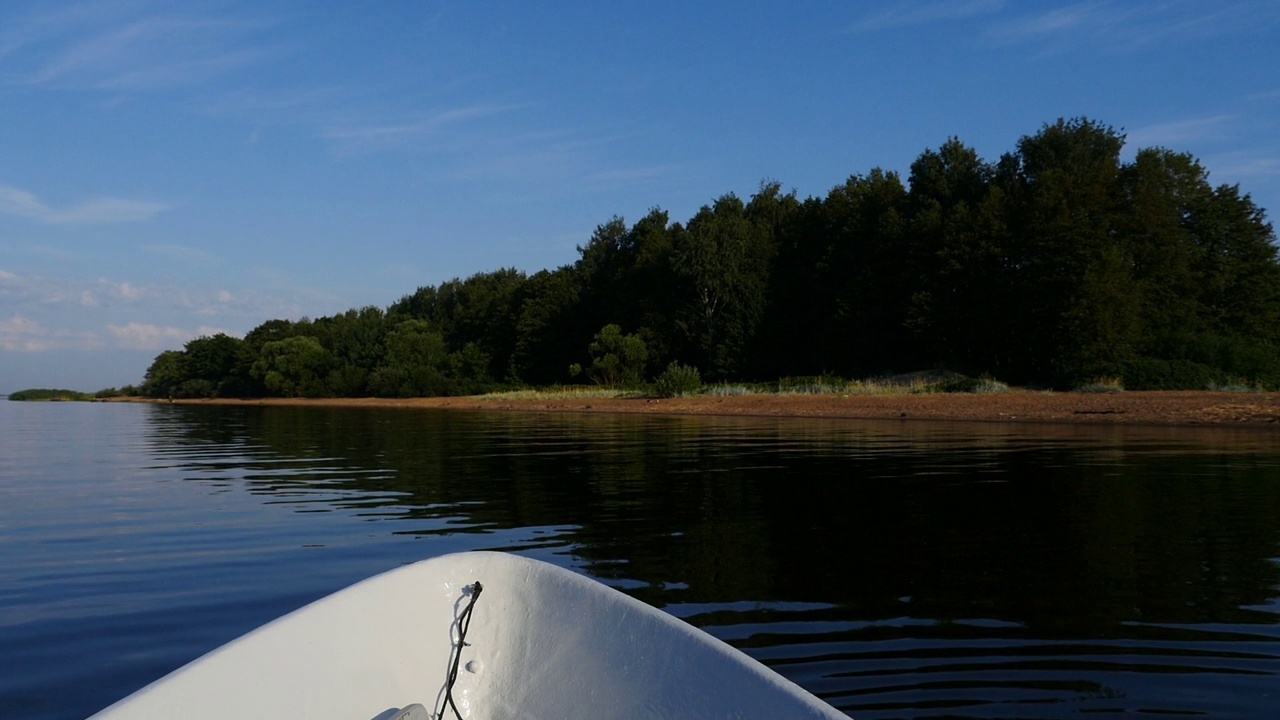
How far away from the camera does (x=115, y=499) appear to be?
41.4 feet

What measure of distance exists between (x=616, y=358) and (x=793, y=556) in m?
51.4

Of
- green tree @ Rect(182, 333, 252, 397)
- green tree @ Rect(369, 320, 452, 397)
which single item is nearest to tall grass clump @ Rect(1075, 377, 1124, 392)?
green tree @ Rect(369, 320, 452, 397)

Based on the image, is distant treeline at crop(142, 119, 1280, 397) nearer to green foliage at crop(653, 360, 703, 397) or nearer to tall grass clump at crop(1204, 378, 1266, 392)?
tall grass clump at crop(1204, 378, 1266, 392)

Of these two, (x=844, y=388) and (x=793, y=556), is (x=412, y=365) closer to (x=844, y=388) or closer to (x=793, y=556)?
(x=844, y=388)

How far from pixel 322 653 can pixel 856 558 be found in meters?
5.81

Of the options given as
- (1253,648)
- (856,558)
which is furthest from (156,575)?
(1253,648)

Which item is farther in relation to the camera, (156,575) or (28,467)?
(28,467)

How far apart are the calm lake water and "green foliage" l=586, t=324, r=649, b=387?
134ft

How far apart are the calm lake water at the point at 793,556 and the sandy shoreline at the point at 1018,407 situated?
28.4ft

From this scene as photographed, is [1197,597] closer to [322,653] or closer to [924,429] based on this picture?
[322,653]

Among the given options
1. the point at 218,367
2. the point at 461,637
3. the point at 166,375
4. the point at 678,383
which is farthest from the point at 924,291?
the point at 166,375

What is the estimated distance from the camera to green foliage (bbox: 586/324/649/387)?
59000 mm

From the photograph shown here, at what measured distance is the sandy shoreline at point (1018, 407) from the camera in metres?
25.5

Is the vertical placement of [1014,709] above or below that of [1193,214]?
below
